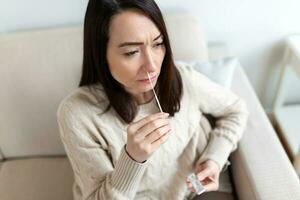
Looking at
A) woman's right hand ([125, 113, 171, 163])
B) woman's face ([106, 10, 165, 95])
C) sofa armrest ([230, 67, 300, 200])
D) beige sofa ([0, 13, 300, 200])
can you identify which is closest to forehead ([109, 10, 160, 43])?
woman's face ([106, 10, 165, 95])

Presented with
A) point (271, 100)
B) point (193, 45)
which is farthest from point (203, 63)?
point (271, 100)

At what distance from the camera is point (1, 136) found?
1.16m

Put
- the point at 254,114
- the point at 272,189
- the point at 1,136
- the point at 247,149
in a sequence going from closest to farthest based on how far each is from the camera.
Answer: the point at 272,189, the point at 247,149, the point at 254,114, the point at 1,136

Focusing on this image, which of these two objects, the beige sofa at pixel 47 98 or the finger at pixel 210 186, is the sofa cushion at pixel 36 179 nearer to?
the beige sofa at pixel 47 98

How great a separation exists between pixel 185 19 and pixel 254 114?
42 cm

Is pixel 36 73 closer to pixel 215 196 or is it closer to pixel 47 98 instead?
pixel 47 98

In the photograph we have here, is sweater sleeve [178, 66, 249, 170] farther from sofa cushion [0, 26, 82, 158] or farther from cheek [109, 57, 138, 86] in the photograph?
sofa cushion [0, 26, 82, 158]

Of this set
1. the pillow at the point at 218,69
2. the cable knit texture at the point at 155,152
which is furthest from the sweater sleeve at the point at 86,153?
the pillow at the point at 218,69

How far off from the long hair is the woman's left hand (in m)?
0.19

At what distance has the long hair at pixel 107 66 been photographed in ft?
2.23

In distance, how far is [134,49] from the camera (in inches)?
27.7

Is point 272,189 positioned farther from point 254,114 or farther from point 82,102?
point 82,102

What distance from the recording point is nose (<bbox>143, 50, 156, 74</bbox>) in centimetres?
71

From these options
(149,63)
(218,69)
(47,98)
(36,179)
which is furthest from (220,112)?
(36,179)
